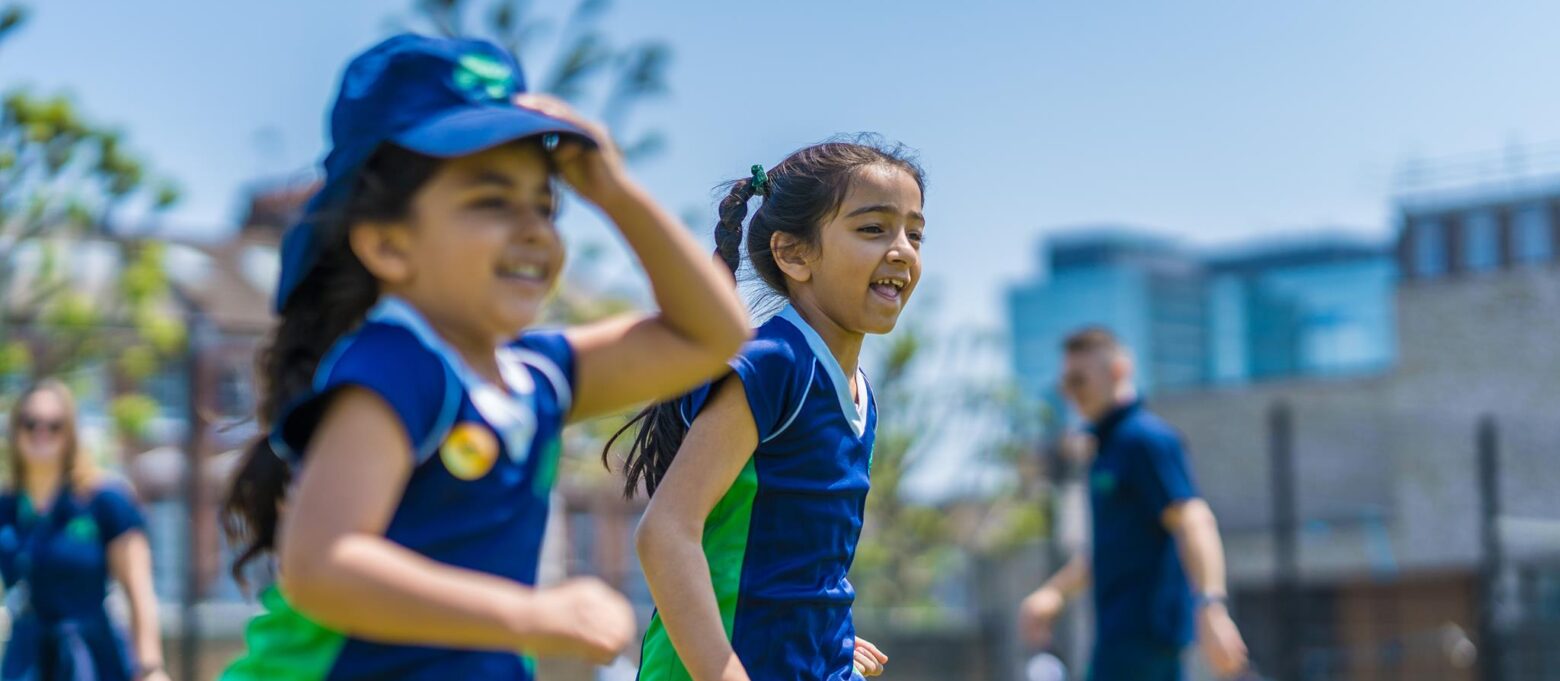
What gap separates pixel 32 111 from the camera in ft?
43.9

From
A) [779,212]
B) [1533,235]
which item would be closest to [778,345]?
[779,212]

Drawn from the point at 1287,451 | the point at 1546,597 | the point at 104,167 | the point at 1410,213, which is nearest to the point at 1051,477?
the point at 1287,451

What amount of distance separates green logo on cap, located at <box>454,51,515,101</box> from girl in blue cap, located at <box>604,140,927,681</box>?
1.10 m

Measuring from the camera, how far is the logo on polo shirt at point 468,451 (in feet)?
7.97

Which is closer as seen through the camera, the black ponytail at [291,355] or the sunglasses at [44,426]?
the black ponytail at [291,355]

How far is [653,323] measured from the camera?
9.04 feet

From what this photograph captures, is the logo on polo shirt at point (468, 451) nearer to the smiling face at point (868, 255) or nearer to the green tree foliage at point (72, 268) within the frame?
the smiling face at point (868, 255)

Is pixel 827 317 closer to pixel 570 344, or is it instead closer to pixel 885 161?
pixel 885 161

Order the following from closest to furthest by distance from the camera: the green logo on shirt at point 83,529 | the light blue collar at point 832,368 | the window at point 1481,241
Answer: the light blue collar at point 832,368
the green logo on shirt at point 83,529
the window at point 1481,241

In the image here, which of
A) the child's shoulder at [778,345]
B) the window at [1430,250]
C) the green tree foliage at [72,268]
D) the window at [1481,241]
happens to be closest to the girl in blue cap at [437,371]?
the child's shoulder at [778,345]

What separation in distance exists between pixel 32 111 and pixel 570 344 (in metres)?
11.7

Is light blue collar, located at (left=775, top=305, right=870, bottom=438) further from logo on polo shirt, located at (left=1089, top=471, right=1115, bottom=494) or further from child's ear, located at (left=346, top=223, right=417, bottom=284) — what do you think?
logo on polo shirt, located at (left=1089, top=471, right=1115, bottom=494)

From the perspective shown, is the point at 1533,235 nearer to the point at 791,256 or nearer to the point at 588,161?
the point at 791,256

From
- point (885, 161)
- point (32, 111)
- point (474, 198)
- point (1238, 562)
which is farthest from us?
point (1238, 562)
